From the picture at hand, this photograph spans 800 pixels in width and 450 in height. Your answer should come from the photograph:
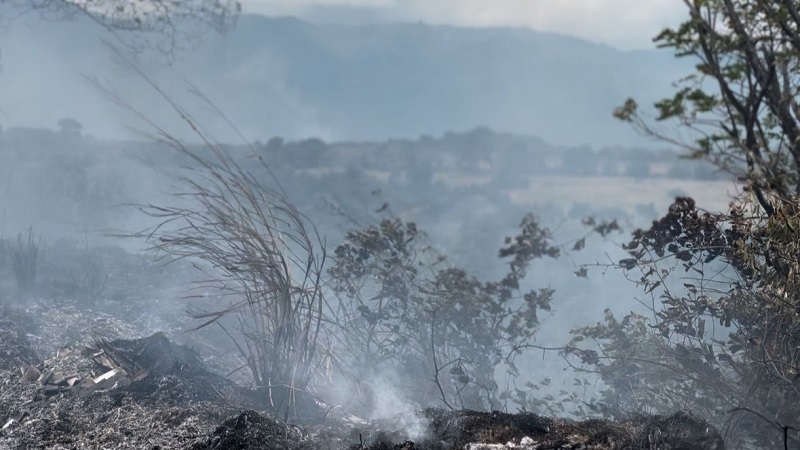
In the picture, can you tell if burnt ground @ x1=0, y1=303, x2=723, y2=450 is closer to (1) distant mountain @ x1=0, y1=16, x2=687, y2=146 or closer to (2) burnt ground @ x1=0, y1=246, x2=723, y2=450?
(2) burnt ground @ x1=0, y1=246, x2=723, y2=450

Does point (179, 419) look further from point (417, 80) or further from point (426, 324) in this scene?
point (417, 80)

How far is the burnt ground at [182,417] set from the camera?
4.75 m

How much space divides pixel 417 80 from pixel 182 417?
62097mm

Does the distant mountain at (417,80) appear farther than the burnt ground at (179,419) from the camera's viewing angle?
Yes

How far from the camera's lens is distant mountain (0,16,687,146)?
50.5m

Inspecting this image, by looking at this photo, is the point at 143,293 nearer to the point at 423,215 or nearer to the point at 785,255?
the point at 785,255

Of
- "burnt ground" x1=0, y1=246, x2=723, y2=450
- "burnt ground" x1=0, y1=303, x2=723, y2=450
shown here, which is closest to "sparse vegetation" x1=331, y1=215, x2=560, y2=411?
"burnt ground" x1=0, y1=246, x2=723, y2=450

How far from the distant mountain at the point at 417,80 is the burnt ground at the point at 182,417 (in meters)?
33.4

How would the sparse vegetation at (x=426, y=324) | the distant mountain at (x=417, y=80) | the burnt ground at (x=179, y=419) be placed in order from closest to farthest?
the burnt ground at (x=179, y=419) → the sparse vegetation at (x=426, y=324) → the distant mountain at (x=417, y=80)

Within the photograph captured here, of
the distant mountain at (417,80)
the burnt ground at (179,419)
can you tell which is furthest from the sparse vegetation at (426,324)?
the distant mountain at (417,80)

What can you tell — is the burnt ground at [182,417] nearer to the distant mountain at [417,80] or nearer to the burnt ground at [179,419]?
the burnt ground at [179,419]

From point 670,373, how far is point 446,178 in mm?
21840

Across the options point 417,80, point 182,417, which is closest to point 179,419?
point 182,417

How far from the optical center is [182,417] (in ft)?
18.7
